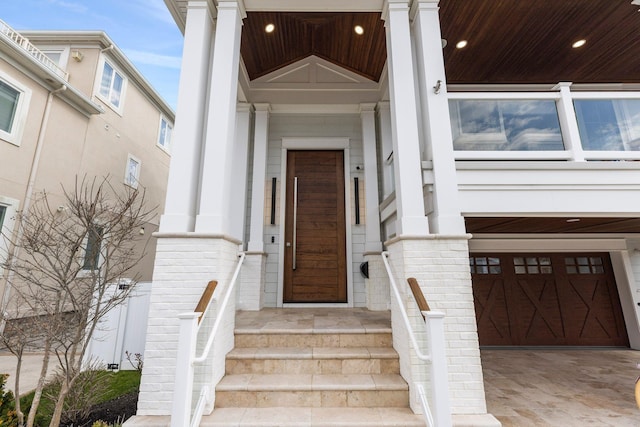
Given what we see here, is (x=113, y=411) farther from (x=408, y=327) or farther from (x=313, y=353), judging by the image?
(x=408, y=327)

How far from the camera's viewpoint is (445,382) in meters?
2.07

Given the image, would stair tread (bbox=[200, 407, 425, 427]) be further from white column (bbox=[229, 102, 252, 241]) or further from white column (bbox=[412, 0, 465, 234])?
white column (bbox=[229, 102, 252, 241])

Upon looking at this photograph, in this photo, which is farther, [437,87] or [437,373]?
[437,87]

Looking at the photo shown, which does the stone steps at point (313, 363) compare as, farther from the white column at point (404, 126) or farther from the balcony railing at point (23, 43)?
the balcony railing at point (23, 43)

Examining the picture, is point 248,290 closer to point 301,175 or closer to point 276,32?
point 301,175

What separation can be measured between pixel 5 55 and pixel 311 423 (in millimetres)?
7972

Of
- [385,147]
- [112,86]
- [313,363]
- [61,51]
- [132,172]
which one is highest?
[61,51]

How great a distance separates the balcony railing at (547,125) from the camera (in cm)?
296

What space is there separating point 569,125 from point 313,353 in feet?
11.5

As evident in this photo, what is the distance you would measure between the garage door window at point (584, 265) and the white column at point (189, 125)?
6.54 m

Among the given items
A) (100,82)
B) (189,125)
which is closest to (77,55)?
(100,82)

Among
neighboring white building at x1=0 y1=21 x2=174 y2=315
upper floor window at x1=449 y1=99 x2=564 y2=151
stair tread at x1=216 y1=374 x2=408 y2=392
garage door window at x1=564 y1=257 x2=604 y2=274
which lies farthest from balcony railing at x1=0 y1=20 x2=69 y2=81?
garage door window at x1=564 y1=257 x2=604 y2=274

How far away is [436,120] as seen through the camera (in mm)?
2928

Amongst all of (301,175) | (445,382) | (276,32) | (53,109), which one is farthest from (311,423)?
(53,109)
